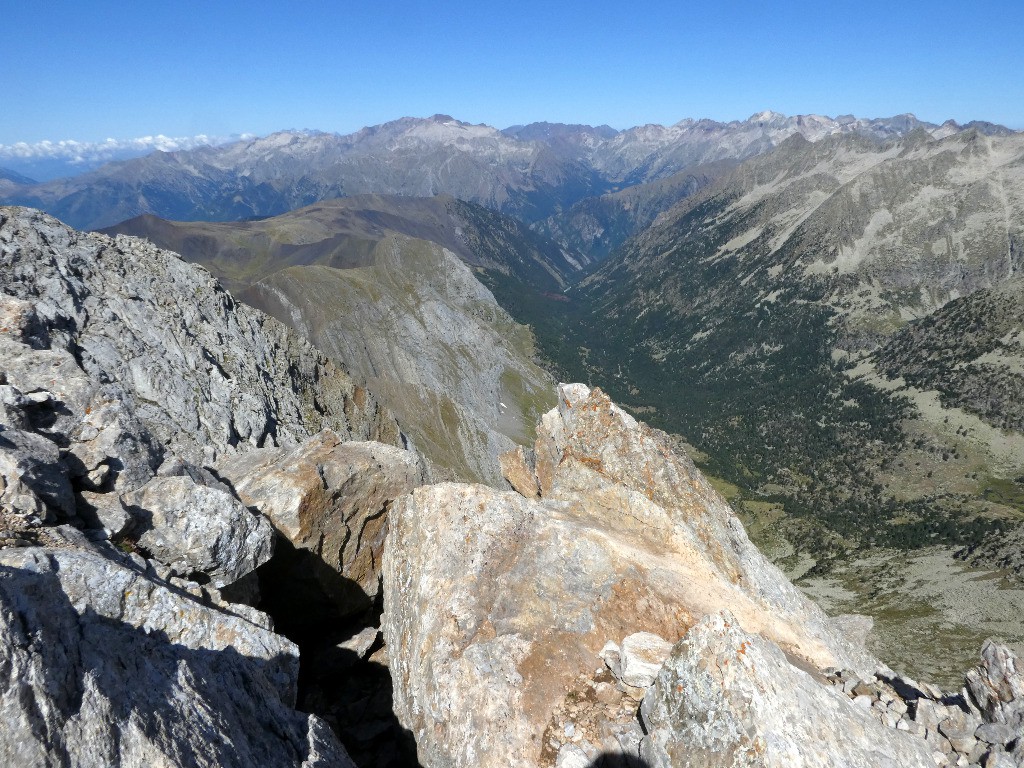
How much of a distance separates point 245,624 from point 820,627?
20.1 meters

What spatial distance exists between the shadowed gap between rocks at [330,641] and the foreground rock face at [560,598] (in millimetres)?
1823

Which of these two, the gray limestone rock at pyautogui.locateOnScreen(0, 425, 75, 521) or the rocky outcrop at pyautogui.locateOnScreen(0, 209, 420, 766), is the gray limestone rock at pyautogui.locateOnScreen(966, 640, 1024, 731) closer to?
the rocky outcrop at pyautogui.locateOnScreen(0, 209, 420, 766)

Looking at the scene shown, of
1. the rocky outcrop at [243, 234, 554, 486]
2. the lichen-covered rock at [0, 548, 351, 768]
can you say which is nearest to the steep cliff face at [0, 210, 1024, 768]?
the lichen-covered rock at [0, 548, 351, 768]

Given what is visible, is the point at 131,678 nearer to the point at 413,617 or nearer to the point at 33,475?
the point at 33,475

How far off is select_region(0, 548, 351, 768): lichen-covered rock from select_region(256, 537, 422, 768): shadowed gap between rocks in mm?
5397

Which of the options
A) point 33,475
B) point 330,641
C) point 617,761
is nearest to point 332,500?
point 330,641

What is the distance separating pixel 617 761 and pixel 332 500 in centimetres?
1559

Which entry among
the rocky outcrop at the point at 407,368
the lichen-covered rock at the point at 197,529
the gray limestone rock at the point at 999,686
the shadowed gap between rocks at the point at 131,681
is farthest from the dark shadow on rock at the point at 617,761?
the rocky outcrop at the point at 407,368

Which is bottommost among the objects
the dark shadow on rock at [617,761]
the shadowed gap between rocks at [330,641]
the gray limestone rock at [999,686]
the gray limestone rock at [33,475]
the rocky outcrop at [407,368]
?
the rocky outcrop at [407,368]

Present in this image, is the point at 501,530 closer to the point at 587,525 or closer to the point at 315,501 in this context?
the point at 587,525

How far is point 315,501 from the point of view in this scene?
78.7 feet

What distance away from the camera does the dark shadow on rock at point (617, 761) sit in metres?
13.9

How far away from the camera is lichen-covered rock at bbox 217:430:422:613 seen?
23.5m

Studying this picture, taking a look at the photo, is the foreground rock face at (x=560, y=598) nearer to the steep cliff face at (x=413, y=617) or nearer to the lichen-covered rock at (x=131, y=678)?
the steep cliff face at (x=413, y=617)
